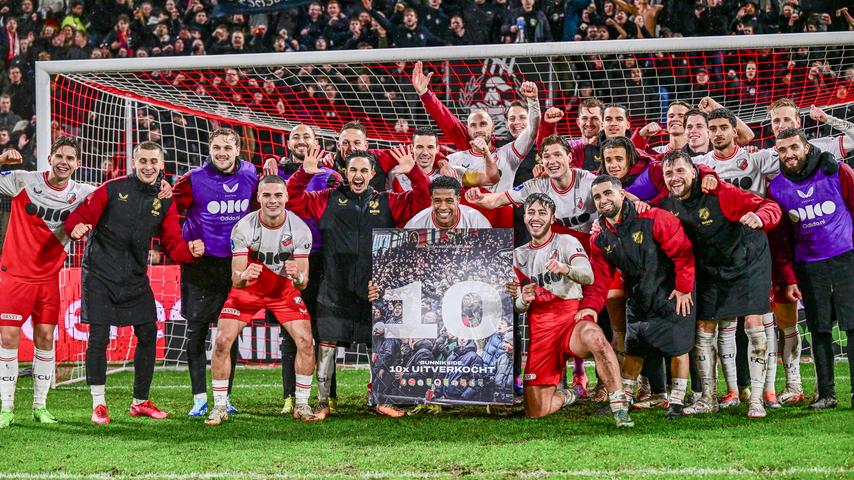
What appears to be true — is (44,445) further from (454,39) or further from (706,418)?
(454,39)

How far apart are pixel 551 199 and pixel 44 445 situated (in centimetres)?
320

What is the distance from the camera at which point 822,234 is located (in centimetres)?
579

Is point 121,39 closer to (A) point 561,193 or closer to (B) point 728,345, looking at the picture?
(A) point 561,193

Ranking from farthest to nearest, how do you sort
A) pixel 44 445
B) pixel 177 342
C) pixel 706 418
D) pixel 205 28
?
pixel 205 28 → pixel 177 342 → pixel 706 418 → pixel 44 445

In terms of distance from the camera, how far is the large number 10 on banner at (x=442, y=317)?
221 inches

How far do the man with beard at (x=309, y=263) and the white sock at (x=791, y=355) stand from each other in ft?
9.78

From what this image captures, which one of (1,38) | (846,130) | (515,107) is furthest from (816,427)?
(1,38)

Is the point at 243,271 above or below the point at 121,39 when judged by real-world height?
below

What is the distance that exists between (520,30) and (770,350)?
6.91 m

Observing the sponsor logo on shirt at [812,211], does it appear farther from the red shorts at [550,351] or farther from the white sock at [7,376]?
the white sock at [7,376]

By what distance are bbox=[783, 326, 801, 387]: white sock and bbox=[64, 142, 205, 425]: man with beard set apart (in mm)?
3838

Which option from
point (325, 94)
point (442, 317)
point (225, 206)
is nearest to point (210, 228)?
point (225, 206)

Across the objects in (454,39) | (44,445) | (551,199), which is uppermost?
(454,39)

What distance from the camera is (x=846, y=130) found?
240 inches
